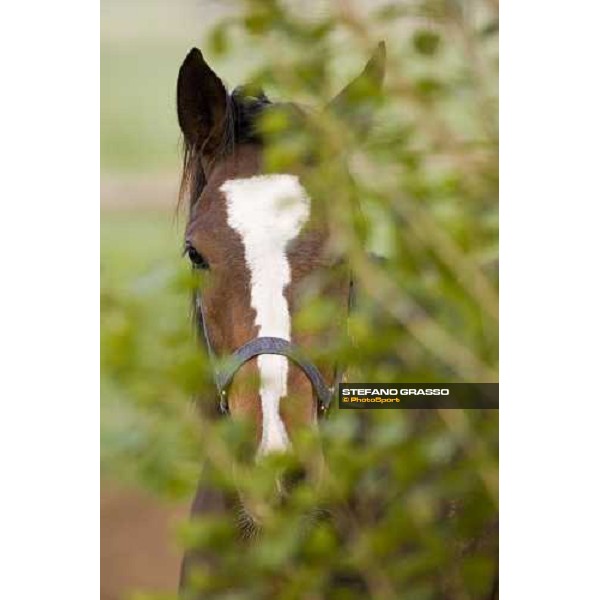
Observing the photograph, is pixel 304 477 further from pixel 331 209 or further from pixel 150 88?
pixel 150 88

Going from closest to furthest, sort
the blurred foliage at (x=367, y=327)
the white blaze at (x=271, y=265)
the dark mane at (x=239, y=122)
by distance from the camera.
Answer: the blurred foliage at (x=367, y=327) < the white blaze at (x=271, y=265) < the dark mane at (x=239, y=122)

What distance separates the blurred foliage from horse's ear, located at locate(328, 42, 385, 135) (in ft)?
0.04

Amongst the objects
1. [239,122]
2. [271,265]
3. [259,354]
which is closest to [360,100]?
[239,122]

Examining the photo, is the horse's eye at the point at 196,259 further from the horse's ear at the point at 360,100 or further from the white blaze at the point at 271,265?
the horse's ear at the point at 360,100

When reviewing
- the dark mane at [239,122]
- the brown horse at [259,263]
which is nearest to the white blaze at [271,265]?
the brown horse at [259,263]

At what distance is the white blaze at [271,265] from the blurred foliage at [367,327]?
48mm

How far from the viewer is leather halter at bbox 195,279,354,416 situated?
2064 millimetres

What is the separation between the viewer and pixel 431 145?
1.80 meters

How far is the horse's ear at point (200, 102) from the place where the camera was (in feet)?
7.20

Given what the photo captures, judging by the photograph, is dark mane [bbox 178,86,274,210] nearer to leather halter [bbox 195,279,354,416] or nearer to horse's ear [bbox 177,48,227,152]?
horse's ear [bbox 177,48,227,152]

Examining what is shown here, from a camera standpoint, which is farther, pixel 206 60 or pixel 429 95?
pixel 206 60

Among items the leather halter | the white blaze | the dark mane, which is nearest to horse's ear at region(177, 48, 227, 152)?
the dark mane
